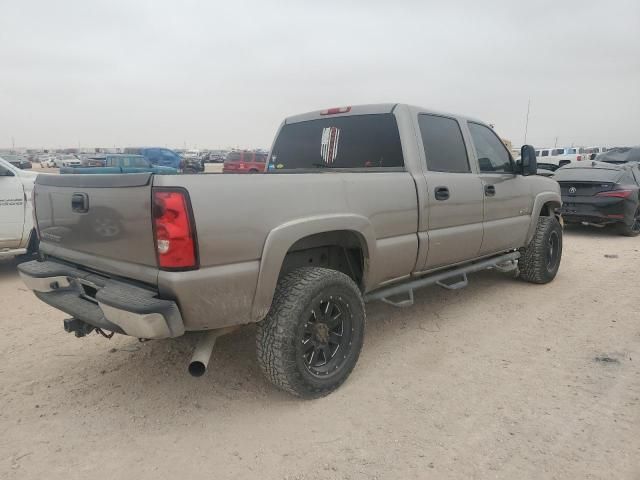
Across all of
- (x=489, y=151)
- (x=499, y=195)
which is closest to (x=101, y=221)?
(x=499, y=195)

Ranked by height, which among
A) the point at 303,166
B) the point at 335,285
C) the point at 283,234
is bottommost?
the point at 335,285

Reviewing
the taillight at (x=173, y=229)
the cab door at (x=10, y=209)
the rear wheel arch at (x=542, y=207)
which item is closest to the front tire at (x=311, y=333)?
the taillight at (x=173, y=229)

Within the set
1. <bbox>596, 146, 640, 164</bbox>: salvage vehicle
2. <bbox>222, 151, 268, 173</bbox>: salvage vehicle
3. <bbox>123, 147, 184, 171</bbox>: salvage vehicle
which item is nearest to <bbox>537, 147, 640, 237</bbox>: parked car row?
<bbox>596, 146, 640, 164</bbox>: salvage vehicle

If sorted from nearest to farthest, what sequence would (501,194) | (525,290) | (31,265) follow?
1. (31,265)
2. (501,194)
3. (525,290)

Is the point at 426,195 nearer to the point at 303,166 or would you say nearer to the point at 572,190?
the point at 303,166

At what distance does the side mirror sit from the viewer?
454 centimetres

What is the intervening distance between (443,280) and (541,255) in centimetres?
168

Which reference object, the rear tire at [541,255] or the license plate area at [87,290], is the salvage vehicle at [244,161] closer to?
the rear tire at [541,255]

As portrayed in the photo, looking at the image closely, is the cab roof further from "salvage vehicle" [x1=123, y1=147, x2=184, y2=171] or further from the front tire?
"salvage vehicle" [x1=123, y1=147, x2=184, y2=171]

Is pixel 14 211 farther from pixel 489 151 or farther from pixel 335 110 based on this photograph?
pixel 489 151

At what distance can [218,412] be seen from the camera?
2752 millimetres

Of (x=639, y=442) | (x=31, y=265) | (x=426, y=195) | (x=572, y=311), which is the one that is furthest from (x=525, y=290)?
(x=31, y=265)

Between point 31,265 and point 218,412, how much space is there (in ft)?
5.23

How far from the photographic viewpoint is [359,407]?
9.12 feet
